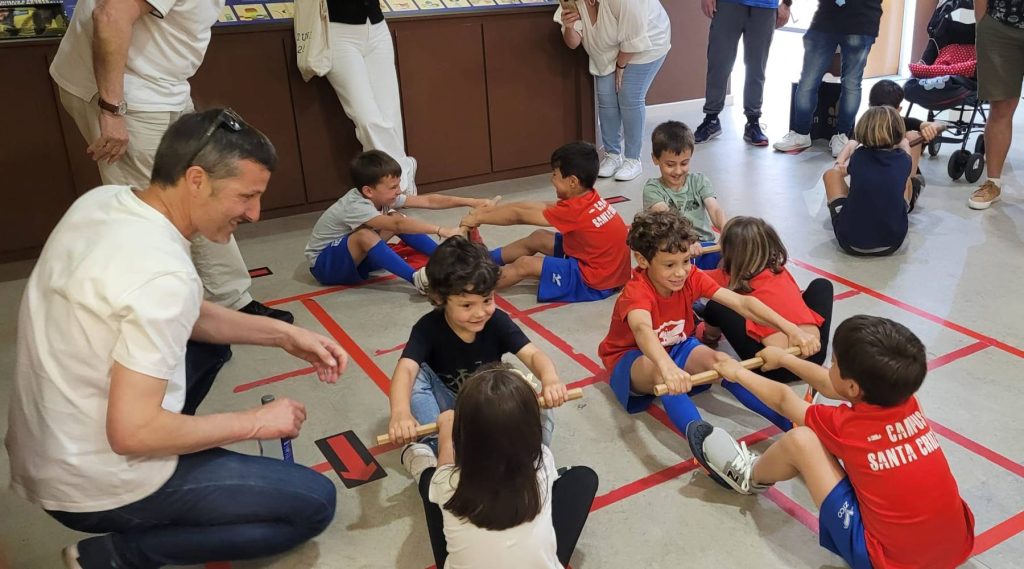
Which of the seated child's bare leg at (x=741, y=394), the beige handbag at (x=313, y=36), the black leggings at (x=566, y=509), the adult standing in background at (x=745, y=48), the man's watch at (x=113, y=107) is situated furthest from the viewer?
the adult standing in background at (x=745, y=48)

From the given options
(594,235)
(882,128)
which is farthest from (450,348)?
(882,128)

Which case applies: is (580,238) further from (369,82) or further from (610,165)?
(610,165)

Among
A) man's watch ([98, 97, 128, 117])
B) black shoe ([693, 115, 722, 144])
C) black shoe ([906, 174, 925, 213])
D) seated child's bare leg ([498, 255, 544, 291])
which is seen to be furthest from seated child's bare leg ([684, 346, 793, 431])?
black shoe ([693, 115, 722, 144])

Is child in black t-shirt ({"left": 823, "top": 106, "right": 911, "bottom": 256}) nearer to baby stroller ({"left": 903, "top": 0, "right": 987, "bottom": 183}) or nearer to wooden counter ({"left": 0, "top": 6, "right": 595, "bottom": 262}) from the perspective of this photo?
baby stroller ({"left": 903, "top": 0, "right": 987, "bottom": 183})

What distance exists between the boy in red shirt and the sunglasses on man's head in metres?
1.43

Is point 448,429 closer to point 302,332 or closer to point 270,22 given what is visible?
point 302,332

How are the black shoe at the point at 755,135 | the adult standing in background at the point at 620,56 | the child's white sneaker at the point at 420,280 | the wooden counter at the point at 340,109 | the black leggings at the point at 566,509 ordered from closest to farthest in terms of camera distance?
the black leggings at the point at 566,509
the child's white sneaker at the point at 420,280
the wooden counter at the point at 340,109
the adult standing in background at the point at 620,56
the black shoe at the point at 755,135

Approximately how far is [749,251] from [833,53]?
13.4ft

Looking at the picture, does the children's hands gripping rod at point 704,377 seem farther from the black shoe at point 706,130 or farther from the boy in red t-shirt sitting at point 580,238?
the black shoe at point 706,130

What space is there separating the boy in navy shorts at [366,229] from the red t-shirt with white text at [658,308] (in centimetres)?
133

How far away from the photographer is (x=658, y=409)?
314 cm

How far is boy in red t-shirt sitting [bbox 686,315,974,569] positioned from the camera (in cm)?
212

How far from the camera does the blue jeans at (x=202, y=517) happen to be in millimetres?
2146

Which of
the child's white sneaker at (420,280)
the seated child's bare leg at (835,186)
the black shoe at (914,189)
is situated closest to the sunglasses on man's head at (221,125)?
the child's white sneaker at (420,280)
